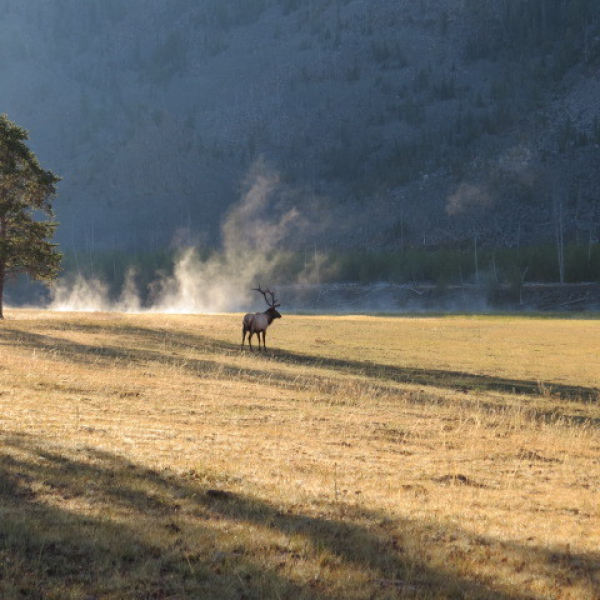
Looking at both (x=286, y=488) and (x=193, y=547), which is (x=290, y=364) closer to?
(x=286, y=488)

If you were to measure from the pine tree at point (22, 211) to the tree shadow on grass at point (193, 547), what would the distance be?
34.8 m

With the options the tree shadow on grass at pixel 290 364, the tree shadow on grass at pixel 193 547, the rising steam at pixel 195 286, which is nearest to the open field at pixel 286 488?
the tree shadow on grass at pixel 193 547

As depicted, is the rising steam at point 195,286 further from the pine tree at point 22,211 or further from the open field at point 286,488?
the open field at point 286,488

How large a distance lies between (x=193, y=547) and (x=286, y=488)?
8.60 ft

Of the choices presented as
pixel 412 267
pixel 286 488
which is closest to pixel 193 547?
pixel 286 488

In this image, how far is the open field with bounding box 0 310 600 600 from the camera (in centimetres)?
651

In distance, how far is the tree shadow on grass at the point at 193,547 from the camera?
6172 millimetres

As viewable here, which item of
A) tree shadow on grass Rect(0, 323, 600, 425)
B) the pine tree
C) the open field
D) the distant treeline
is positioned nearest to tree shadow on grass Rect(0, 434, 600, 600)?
the open field

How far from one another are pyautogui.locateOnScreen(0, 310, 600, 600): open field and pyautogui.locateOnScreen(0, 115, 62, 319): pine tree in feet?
60.9

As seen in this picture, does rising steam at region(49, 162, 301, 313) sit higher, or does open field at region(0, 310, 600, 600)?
rising steam at region(49, 162, 301, 313)

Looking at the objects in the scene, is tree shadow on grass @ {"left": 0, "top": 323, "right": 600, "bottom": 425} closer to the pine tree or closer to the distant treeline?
the pine tree

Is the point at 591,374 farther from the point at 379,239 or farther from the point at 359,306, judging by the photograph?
the point at 379,239

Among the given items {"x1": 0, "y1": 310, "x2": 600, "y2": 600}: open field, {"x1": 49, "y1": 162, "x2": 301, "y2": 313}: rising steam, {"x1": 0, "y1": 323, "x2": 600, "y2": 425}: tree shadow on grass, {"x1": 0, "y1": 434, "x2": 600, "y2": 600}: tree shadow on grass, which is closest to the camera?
{"x1": 0, "y1": 434, "x2": 600, "y2": 600}: tree shadow on grass

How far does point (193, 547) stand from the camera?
275 inches
